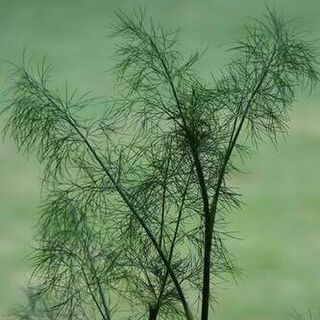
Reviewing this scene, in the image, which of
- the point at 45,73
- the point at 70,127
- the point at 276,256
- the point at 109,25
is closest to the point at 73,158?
the point at 70,127

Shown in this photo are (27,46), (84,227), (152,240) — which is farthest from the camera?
(27,46)

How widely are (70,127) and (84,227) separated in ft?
0.83

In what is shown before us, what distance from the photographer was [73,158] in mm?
1823

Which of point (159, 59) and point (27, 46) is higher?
point (27, 46)

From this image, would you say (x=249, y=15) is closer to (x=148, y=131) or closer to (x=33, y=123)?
(x=148, y=131)

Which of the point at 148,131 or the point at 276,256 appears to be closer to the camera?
the point at 148,131

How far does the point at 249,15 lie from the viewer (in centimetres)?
204

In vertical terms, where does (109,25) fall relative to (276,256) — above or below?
above

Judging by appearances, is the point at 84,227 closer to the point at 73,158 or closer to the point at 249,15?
the point at 73,158

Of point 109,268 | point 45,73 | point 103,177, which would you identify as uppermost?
point 45,73

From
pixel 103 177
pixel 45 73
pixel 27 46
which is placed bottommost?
pixel 103 177

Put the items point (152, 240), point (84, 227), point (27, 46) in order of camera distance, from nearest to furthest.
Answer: point (152, 240)
point (84, 227)
point (27, 46)

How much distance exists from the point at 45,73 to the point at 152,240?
0.40 metres

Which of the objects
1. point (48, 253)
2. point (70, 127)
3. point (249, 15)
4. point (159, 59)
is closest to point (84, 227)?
point (48, 253)
